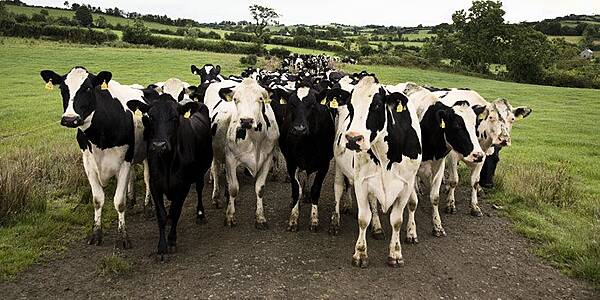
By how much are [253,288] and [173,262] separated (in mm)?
1361

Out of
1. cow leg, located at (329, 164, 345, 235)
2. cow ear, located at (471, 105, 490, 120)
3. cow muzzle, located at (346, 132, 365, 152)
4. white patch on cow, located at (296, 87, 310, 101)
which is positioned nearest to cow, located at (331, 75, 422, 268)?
cow muzzle, located at (346, 132, 365, 152)

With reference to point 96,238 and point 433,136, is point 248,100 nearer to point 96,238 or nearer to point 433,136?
point 433,136

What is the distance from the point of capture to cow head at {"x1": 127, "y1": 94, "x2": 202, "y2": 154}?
6.51 m

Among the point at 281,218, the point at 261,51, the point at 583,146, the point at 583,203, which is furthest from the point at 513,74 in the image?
the point at 281,218

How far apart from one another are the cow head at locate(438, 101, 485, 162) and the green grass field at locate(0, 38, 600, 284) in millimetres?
1750

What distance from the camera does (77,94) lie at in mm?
6500

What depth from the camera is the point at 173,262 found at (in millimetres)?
6676

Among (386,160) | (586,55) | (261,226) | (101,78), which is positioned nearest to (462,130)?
(386,160)

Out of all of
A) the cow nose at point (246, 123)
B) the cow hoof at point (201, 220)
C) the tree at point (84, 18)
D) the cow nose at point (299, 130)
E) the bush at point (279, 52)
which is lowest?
the cow hoof at point (201, 220)

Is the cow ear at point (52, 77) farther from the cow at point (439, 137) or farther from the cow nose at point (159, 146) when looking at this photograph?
the cow at point (439, 137)

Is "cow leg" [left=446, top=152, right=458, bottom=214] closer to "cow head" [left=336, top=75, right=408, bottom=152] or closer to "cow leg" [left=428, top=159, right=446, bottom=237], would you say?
"cow leg" [left=428, top=159, right=446, bottom=237]

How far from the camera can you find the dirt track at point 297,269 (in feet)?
19.3

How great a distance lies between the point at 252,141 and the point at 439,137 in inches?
117

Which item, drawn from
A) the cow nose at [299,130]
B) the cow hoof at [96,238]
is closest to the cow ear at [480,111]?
the cow nose at [299,130]
